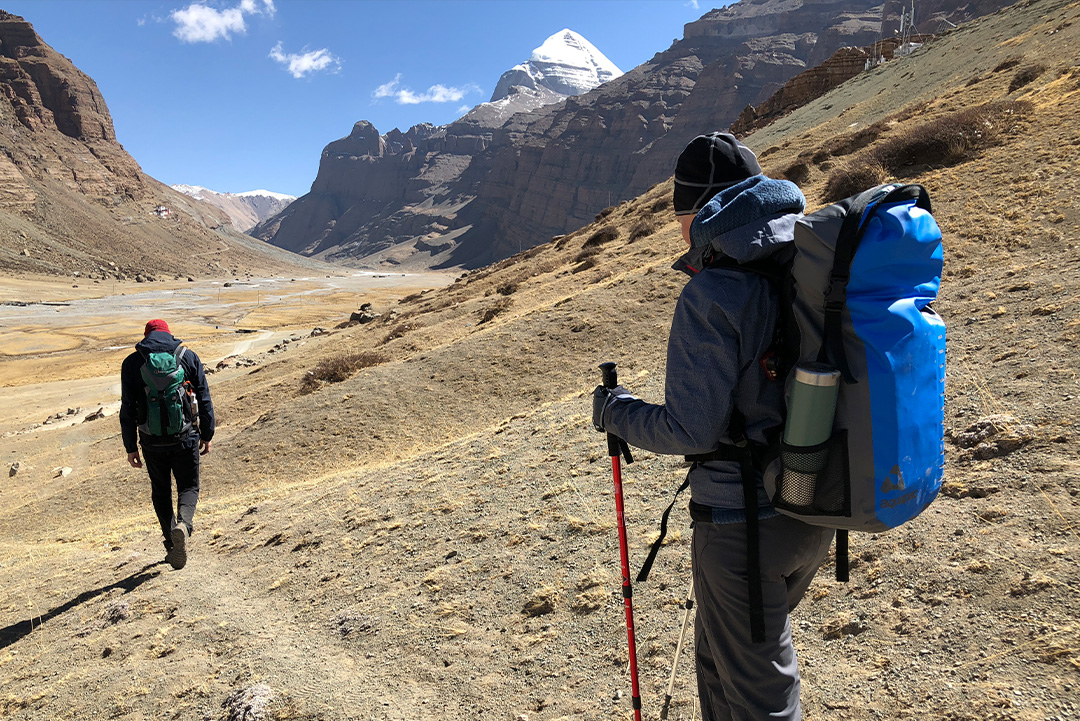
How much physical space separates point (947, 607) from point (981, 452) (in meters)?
1.64

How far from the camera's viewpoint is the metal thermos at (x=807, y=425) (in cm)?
179

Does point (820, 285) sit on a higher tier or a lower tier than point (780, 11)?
lower

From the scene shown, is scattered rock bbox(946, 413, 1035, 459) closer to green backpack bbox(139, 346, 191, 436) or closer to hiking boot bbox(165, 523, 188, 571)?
green backpack bbox(139, 346, 191, 436)

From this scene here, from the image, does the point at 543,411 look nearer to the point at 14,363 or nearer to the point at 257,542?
the point at 257,542

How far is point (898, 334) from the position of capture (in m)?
1.75

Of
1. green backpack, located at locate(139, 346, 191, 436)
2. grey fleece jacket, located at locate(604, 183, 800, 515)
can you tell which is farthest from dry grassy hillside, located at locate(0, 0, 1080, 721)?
grey fleece jacket, located at locate(604, 183, 800, 515)

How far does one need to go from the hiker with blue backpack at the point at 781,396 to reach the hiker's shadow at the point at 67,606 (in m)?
6.04

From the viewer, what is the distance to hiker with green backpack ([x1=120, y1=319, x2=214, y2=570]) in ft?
19.1

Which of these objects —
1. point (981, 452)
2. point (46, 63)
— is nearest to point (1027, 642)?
point (981, 452)

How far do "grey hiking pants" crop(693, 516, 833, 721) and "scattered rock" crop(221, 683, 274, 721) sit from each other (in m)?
2.95

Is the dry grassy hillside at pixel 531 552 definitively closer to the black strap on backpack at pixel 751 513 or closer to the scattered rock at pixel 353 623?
the scattered rock at pixel 353 623

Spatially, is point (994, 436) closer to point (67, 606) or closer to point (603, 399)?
point (603, 399)

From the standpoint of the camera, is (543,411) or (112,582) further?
(543,411)

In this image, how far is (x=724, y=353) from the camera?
6.36ft
